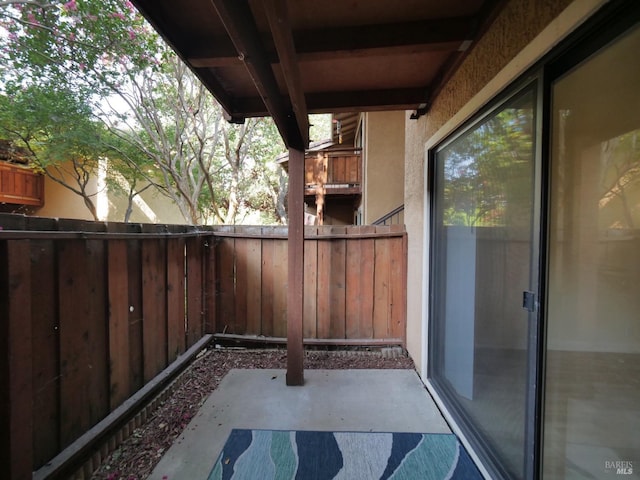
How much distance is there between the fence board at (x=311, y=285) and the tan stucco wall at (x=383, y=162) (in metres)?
3.04

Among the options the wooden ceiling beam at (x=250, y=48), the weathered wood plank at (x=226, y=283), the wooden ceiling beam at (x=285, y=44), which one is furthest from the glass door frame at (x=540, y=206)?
the weathered wood plank at (x=226, y=283)

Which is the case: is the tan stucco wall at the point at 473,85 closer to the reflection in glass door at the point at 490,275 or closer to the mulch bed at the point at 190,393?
the reflection in glass door at the point at 490,275

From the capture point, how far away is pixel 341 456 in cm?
171

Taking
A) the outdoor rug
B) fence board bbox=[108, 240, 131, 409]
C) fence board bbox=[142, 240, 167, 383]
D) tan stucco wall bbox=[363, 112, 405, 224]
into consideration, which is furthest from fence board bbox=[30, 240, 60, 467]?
tan stucco wall bbox=[363, 112, 405, 224]

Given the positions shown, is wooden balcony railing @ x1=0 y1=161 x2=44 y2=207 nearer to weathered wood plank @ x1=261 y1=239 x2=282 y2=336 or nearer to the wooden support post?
weathered wood plank @ x1=261 y1=239 x2=282 y2=336

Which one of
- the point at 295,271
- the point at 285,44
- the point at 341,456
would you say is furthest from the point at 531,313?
the point at 295,271

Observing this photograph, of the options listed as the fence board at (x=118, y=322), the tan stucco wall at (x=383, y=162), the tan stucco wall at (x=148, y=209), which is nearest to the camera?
the fence board at (x=118, y=322)

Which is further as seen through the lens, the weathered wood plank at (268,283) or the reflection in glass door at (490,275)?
the weathered wood plank at (268,283)

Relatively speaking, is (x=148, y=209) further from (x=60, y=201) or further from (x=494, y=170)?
(x=494, y=170)

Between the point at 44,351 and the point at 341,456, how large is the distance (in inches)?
67.5

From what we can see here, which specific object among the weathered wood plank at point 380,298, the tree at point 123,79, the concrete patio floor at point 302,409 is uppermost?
the tree at point 123,79

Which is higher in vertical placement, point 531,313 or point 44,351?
point 531,313

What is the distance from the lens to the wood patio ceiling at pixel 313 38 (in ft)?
4.45

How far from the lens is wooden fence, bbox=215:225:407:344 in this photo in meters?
3.16
